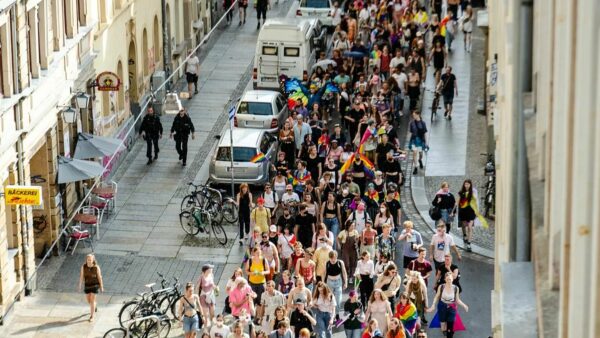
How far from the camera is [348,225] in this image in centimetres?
3016

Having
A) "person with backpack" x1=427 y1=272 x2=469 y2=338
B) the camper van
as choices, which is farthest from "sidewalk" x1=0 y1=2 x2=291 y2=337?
"person with backpack" x1=427 y1=272 x2=469 y2=338

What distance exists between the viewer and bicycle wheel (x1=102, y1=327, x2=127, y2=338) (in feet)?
84.3

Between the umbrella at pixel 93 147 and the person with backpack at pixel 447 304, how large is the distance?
34.7ft

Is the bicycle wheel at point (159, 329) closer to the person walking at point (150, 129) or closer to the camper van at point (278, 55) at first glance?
the person walking at point (150, 129)

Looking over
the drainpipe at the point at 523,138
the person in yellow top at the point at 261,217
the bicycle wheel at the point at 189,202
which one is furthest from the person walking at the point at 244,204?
the drainpipe at the point at 523,138

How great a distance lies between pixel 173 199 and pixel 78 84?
4.05m

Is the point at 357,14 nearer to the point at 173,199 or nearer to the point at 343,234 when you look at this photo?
the point at 173,199

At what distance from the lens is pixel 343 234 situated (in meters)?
29.3

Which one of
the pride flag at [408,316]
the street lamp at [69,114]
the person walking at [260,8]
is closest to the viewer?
the pride flag at [408,316]

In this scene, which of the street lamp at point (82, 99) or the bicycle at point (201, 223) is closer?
the bicycle at point (201, 223)

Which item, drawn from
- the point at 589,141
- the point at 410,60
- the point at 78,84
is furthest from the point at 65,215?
the point at 589,141

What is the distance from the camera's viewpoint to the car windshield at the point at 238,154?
36.4m

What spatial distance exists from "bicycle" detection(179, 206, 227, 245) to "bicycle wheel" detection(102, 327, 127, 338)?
23.7ft

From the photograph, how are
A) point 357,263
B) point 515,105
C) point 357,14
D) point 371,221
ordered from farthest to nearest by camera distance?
point 357,14, point 371,221, point 357,263, point 515,105
